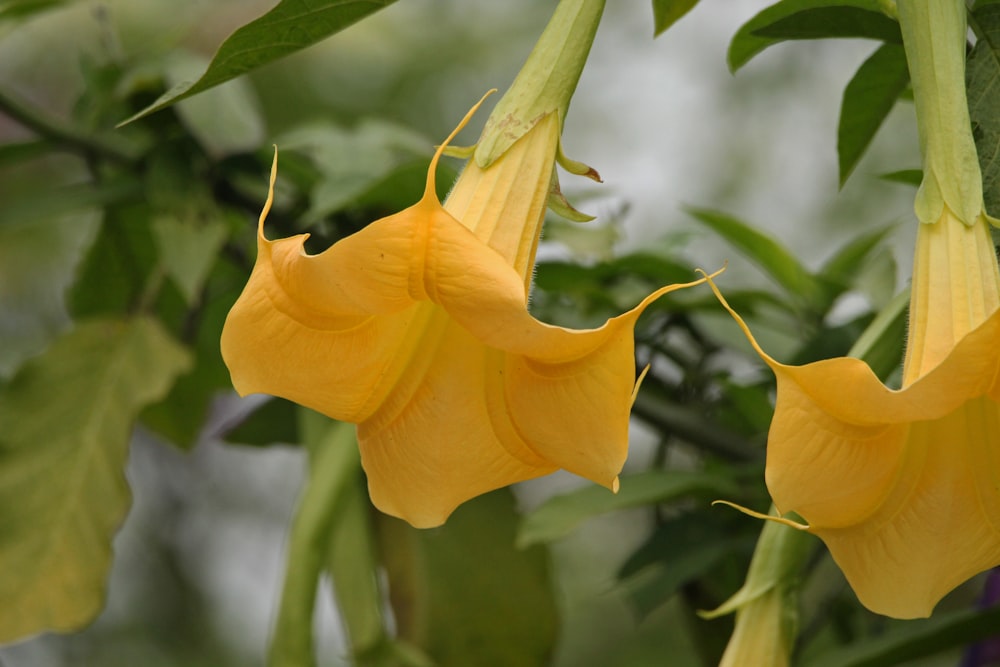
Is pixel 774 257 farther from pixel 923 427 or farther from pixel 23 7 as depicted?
pixel 23 7

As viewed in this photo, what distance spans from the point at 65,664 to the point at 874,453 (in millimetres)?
2215

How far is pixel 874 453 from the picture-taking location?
492mm

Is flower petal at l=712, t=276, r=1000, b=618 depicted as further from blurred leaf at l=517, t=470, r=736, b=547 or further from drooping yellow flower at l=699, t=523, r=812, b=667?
blurred leaf at l=517, t=470, r=736, b=547

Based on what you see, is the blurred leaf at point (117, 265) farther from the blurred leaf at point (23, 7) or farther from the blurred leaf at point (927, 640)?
the blurred leaf at point (927, 640)

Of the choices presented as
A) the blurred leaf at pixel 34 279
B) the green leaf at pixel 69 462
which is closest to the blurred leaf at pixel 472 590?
the green leaf at pixel 69 462

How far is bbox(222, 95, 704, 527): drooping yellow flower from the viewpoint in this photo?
1.59 ft

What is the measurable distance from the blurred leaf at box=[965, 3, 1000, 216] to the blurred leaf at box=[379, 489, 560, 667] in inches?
24.0

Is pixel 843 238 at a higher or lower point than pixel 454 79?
lower

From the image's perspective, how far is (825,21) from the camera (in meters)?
0.67

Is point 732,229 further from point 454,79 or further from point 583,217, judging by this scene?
point 454,79

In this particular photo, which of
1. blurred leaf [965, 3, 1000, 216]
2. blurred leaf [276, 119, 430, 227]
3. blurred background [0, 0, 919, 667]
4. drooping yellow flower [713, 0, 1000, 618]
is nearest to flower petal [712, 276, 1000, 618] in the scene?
drooping yellow flower [713, 0, 1000, 618]

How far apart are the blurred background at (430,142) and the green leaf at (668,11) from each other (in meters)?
1.35

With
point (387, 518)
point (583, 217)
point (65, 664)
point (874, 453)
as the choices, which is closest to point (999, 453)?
point (874, 453)

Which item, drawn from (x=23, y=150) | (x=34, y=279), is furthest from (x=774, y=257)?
(x=34, y=279)
